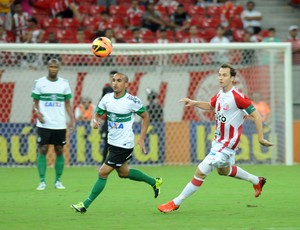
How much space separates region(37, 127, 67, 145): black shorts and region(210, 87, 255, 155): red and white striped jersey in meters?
4.01

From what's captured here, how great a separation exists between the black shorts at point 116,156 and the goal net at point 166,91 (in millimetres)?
7383

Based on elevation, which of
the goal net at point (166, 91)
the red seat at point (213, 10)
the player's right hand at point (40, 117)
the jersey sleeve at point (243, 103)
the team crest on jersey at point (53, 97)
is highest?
the jersey sleeve at point (243, 103)

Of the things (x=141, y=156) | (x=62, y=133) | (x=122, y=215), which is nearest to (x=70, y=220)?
(x=122, y=215)

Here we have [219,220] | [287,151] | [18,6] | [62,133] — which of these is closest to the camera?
[219,220]

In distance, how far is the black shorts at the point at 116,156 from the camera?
10.6 metres

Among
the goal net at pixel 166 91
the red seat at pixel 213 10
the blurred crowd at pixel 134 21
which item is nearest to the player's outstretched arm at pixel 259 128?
the goal net at pixel 166 91

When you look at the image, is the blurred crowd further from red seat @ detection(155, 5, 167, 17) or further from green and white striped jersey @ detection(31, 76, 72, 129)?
green and white striped jersey @ detection(31, 76, 72, 129)

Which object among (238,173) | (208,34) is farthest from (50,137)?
(208,34)

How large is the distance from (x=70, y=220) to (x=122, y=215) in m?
0.75

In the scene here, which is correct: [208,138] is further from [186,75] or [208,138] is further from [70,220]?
[70,220]

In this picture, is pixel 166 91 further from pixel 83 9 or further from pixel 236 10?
pixel 236 10

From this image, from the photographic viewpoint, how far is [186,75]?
1908 centimetres

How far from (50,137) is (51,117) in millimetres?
332

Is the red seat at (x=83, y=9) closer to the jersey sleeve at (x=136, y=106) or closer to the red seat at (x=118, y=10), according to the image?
the red seat at (x=118, y=10)
